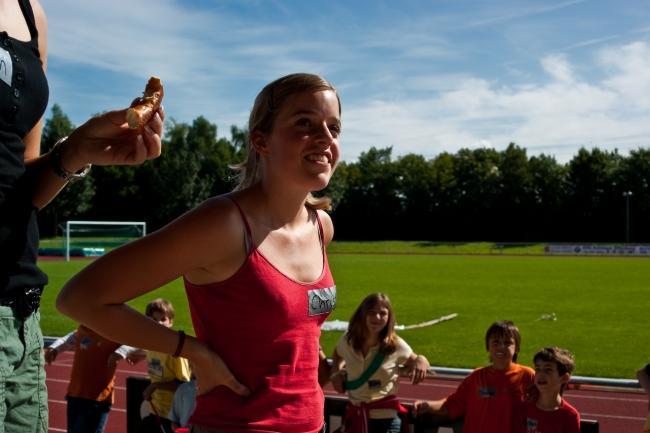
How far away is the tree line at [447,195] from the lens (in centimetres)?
6756

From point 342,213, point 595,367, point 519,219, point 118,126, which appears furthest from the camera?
point 342,213

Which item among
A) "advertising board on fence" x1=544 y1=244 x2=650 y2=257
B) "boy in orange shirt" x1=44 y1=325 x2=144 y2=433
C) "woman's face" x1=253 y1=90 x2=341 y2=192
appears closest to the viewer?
"woman's face" x1=253 y1=90 x2=341 y2=192

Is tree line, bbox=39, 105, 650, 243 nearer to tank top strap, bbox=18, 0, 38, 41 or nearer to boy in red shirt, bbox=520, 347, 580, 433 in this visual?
boy in red shirt, bbox=520, 347, 580, 433

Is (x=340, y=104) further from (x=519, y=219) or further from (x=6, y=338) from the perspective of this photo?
(x=519, y=219)

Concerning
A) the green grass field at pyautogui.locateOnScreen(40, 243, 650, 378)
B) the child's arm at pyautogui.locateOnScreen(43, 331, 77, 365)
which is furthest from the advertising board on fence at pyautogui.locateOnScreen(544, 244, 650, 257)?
the child's arm at pyautogui.locateOnScreen(43, 331, 77, 365)

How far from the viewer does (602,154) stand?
7356 centimetres

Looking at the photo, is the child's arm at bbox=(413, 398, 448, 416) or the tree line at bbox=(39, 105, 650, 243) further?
the tree line at bbox=(39, 105, 650, 243)

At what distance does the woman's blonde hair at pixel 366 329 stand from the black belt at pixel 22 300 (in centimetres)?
371

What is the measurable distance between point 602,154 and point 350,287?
2274 inches

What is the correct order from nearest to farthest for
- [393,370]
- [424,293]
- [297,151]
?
[297,151], [393,370], [424,293]

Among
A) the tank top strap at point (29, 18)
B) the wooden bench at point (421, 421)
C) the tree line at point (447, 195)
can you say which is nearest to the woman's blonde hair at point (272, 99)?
the tank top strap at point (29, 18)

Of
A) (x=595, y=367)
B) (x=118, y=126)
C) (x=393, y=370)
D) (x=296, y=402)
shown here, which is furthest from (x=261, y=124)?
→ (x=595, y=367)

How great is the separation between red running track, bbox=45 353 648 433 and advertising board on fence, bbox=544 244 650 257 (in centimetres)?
4307

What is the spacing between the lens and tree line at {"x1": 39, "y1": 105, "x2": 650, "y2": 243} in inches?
2660
